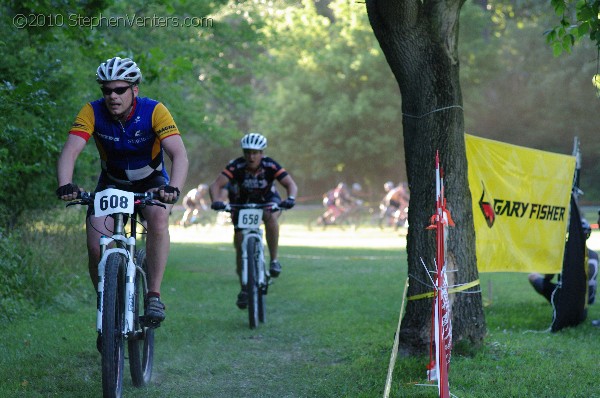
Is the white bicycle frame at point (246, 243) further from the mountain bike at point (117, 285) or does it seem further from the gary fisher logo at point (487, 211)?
the mountain bike at point (117, 285)

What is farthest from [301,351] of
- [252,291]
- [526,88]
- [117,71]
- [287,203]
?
[526,88]

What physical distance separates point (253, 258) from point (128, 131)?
418 cm

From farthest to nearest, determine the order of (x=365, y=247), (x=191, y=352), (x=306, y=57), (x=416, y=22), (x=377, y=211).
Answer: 1. (x=306, y=57)
2. (x=377, y=211)
3. (x=365, y=247)
4. (x=191, y=352)
5. (x=416, y=22)

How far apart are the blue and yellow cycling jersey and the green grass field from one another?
1.64 metres

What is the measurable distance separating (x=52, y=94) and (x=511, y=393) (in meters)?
8.30

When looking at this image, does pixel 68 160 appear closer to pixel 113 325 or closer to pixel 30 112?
pixel 113 325

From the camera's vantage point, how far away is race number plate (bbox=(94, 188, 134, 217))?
608 cm

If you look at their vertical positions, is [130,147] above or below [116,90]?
below

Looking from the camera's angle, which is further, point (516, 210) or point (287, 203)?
point (287, 203)

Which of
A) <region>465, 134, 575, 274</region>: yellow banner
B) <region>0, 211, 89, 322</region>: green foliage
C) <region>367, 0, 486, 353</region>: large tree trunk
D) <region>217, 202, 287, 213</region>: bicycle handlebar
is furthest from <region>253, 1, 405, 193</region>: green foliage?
<region>367, 0, 486, 353</region>: large tree trunk

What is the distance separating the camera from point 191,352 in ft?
29.5

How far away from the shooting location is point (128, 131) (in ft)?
22.3

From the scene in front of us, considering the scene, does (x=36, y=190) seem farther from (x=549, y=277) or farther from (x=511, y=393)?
(x=511, y=393)

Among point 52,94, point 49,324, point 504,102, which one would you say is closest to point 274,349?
point 49,324
